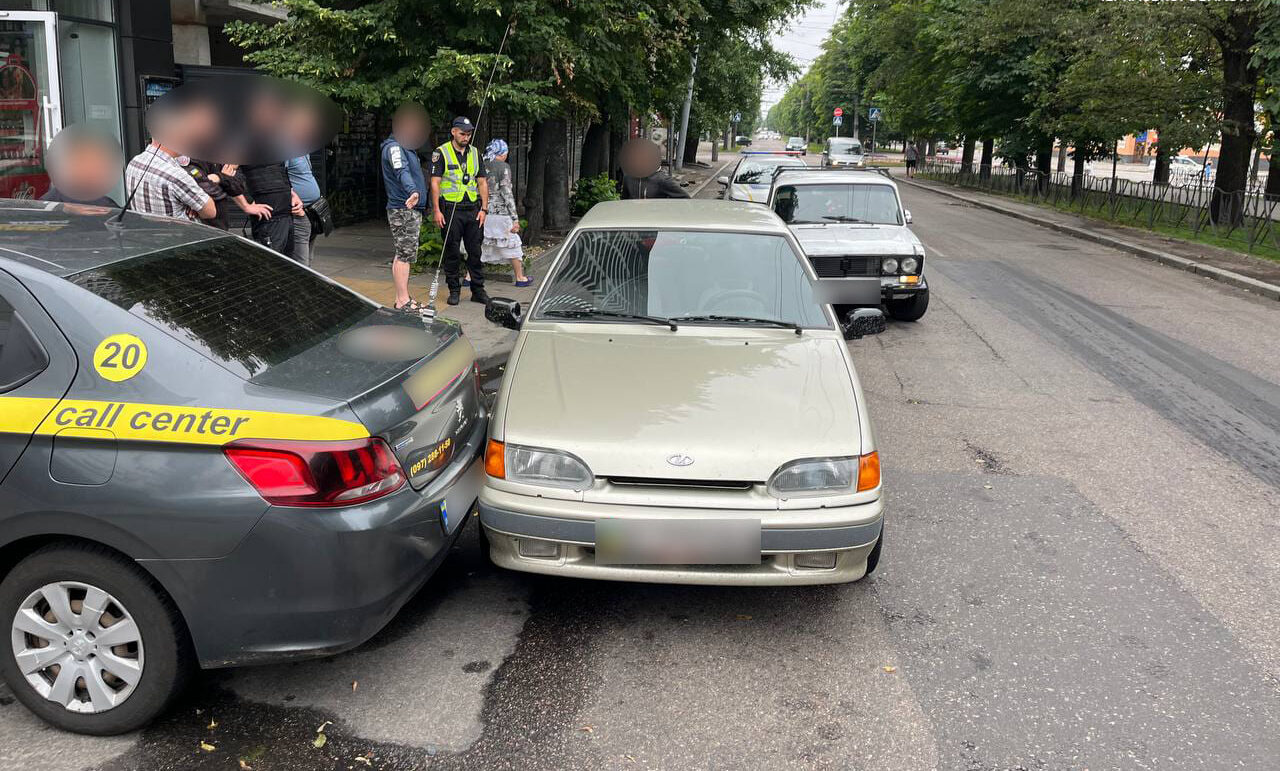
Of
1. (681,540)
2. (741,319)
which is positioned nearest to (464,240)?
(741,319)

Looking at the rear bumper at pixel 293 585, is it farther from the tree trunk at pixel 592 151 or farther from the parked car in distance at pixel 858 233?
the tree trunk at pixel 592 151

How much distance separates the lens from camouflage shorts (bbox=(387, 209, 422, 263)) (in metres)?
9.20

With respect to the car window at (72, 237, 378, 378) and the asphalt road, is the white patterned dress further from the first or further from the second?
the car window at (72, 237, 378, 378)

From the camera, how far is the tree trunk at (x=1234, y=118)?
1925 centimetres

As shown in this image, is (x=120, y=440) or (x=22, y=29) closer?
(x=120, y=440)

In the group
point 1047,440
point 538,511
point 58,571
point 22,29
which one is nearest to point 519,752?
point 538,511

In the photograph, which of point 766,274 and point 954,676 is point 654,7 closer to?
point 766,274

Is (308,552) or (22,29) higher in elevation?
(22,29)

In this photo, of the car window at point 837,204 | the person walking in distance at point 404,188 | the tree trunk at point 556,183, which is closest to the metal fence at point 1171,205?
the car window at point 837,204

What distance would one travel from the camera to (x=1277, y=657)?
3768 mm

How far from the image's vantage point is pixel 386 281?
36.8ft

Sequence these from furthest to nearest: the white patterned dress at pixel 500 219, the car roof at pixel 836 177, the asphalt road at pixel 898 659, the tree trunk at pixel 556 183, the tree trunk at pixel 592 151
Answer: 1. the tree trunk at pixel 592 151
2. the tree trunk at pixel 556 183
3. the car roof at pixel 836 177
4. the white patterned dress at pixel 500 219
5. the asphalt road at pixel 898 659

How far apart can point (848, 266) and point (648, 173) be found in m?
3.94

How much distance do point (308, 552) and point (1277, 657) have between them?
12.1 ft
